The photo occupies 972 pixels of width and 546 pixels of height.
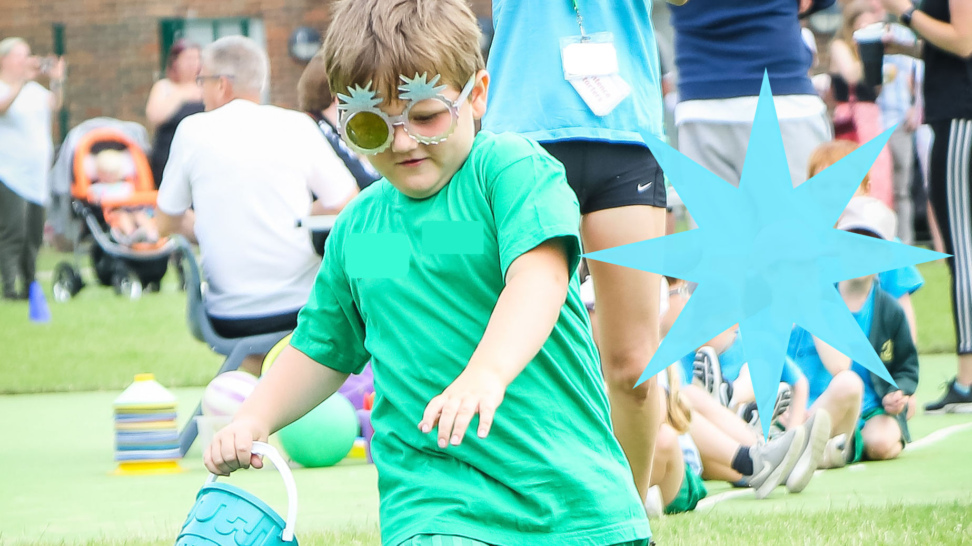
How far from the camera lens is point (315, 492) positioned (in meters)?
4.71

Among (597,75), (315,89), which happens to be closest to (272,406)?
(597,75)

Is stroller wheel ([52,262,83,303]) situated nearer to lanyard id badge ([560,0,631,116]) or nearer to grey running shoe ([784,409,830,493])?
grey running shoe ([784,409,830,493])

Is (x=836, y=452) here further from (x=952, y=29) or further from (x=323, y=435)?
(x=952, y=29)

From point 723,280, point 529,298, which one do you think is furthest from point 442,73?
point 723,280

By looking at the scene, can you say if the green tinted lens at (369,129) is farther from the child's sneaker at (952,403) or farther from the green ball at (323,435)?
the child's sneaker at (952,403)

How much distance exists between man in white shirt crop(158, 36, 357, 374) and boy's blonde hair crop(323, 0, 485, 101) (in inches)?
140

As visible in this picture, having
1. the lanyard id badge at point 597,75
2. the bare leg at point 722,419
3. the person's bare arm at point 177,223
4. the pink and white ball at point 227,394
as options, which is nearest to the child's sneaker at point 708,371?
the bare leg at point 722,419

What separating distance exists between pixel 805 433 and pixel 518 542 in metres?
2.23

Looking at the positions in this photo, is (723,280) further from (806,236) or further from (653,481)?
(653,481)

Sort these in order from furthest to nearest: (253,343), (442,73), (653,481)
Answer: (253,343), (653,481), (442,73)

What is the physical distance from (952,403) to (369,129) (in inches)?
174

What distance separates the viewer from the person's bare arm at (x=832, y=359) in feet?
16.1

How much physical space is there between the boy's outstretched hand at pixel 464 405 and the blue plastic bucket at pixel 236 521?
32cm

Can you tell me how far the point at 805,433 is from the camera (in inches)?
168
